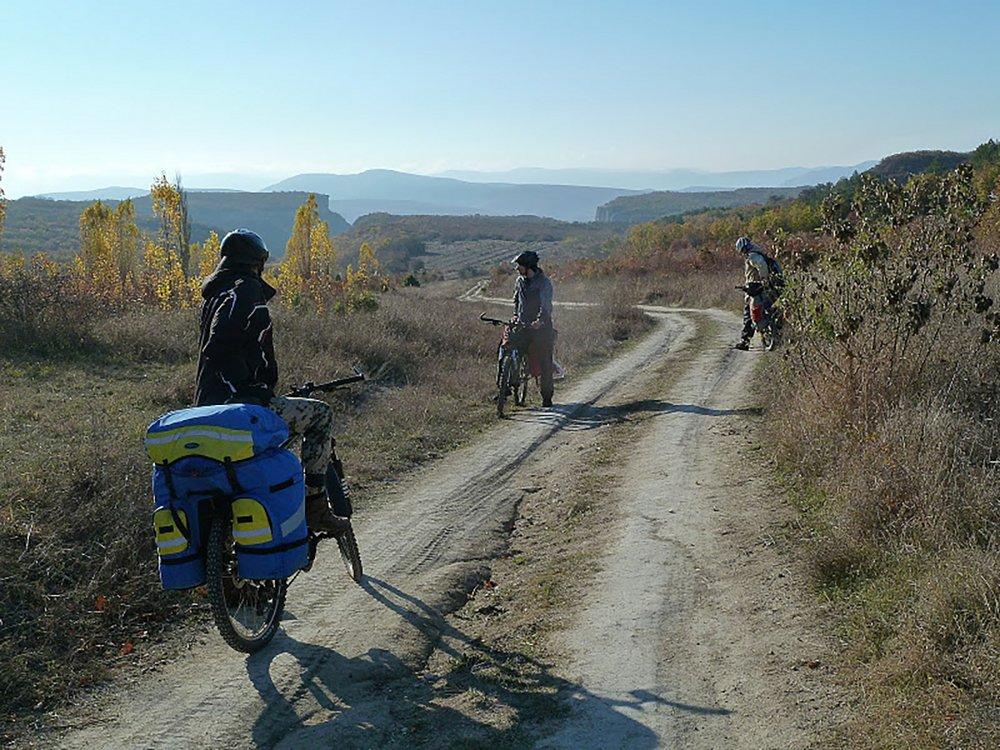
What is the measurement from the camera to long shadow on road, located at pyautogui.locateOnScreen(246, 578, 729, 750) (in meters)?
4.17

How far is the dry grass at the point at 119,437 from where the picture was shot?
17.0 feet

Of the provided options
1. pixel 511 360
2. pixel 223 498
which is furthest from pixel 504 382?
pixel 223 498

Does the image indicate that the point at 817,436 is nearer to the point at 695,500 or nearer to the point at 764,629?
the point at 695,500

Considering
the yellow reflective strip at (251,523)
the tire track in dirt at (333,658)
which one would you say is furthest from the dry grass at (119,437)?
the yellow reflective strip at (251,523)

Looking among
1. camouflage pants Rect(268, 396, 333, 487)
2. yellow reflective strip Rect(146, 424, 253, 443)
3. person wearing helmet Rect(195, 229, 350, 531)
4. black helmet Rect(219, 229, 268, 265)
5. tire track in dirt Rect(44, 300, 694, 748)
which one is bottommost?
tire track in dirt Rect(44, 300, 694, 748)

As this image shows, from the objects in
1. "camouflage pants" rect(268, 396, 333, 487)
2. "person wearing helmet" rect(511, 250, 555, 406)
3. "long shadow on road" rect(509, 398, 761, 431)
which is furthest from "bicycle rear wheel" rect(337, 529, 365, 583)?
"person wearing helmet" rect(511, 250, 555, 406)

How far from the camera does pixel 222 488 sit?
4.46 meters

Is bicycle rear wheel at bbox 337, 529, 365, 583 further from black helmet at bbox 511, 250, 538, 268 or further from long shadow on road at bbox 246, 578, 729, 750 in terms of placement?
black helmet at bbox 511, 250, 538, 268

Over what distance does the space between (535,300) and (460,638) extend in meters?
8.42

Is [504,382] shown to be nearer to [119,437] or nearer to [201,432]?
[119,437]

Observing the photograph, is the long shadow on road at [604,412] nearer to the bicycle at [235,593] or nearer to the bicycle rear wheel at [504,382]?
the bicycle rear wheel at [504,382]

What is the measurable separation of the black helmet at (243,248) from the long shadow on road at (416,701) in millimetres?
2233

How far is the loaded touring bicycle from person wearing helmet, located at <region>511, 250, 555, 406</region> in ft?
29.1

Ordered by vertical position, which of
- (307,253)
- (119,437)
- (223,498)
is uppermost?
(307,253)
